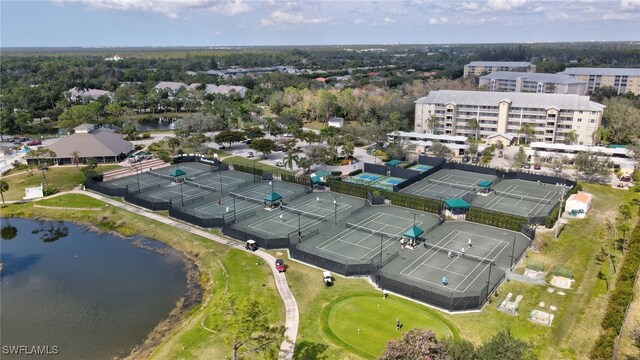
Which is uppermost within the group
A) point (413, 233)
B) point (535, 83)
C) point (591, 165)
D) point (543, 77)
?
point (543, 77)

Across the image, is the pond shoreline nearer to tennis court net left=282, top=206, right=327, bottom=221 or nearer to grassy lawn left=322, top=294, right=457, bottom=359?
grassy lawn left=322, top=294, right=457, bottom=359

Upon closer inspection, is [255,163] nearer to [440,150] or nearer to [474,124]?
[440,150]

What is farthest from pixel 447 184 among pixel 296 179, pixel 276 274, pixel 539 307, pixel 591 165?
pixel 276 274

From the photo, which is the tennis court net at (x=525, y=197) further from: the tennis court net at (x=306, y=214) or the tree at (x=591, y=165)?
the tennis court net at (x=306, y=214)

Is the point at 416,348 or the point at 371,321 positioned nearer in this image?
the point at 416,348

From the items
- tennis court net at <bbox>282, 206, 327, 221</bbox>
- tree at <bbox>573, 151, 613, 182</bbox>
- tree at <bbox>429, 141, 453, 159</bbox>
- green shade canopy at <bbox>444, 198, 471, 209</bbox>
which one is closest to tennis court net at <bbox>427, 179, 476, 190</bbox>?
green shade canopy at <bbox>444, 198, 471, 209</bbox>

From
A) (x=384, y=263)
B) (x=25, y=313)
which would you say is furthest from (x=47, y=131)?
(x=384, y=263)

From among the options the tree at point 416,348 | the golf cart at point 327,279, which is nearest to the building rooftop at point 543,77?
the golf cart at point 327,279
